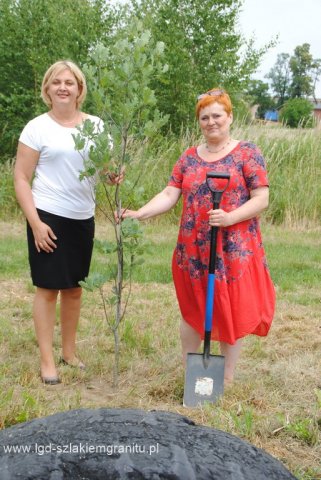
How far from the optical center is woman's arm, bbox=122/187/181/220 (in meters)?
3.41

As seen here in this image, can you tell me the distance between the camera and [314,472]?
2648mm

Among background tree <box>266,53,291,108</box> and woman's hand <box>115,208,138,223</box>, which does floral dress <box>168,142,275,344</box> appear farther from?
background tree <box>266,53,291,108</box>

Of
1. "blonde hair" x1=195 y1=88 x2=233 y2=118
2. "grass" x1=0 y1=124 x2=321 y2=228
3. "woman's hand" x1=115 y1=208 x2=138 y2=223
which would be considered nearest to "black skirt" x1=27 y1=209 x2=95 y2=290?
"woman's hand" x1=115 y1=208 x2=138 y2=223

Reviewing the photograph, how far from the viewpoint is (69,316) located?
3.90 metres

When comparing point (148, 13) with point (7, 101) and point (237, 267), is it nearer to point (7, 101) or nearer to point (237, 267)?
point (7, 101)

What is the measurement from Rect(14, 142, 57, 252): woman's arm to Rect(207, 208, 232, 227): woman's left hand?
0.91 meters

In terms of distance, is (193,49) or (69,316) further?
(193,49)

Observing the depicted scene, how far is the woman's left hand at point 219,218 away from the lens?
317 cm

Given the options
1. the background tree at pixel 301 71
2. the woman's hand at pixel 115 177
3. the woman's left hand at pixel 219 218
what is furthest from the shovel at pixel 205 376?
the background tree at pixel 301 71

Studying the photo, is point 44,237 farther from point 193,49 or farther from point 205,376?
point 193,49

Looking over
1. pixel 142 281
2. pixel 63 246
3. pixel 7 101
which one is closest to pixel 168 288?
pixel 142 281

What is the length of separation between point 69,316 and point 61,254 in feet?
1.58

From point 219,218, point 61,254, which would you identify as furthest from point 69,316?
point 219,218

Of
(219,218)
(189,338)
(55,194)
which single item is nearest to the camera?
(219,218)
